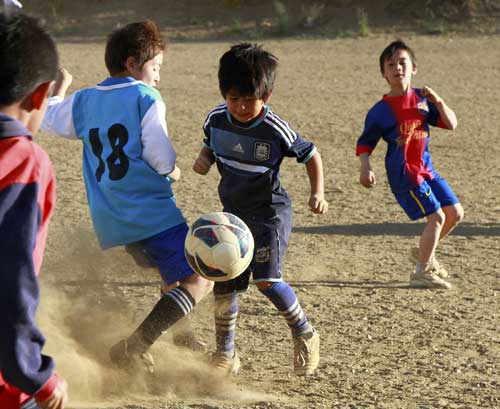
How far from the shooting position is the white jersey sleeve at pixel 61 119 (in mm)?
4816

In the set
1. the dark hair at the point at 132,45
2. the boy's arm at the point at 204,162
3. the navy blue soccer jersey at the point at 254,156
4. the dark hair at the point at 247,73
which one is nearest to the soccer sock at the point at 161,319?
the navy blue soccer jersey at the point at 254,156

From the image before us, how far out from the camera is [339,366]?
16.2 ft

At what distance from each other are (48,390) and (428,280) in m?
3.98

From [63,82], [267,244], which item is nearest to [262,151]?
[267,244]

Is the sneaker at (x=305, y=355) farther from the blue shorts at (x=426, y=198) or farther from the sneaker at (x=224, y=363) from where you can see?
the blue shorts at (x=426, y=198)

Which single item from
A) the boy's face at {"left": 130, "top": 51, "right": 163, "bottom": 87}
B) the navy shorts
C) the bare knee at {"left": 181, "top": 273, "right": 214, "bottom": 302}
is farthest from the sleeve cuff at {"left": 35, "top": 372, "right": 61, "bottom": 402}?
the boy's face at {"left": 130, "top": 51, "right": 163, "bottom": 87}

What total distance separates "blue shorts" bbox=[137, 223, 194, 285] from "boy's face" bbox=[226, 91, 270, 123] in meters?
0.62

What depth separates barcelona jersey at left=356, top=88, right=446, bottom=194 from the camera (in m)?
6.42

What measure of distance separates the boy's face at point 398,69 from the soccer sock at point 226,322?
231cm

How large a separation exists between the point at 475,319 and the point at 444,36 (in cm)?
1666

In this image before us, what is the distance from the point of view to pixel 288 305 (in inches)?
189

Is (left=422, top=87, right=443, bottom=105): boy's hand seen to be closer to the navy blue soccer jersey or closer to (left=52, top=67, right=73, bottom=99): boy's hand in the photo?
the navy blue soccer jersey

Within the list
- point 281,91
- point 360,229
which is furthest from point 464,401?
point 281,91

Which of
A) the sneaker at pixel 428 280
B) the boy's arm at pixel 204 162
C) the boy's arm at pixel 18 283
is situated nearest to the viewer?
the boy's arm at pixel 18 283
